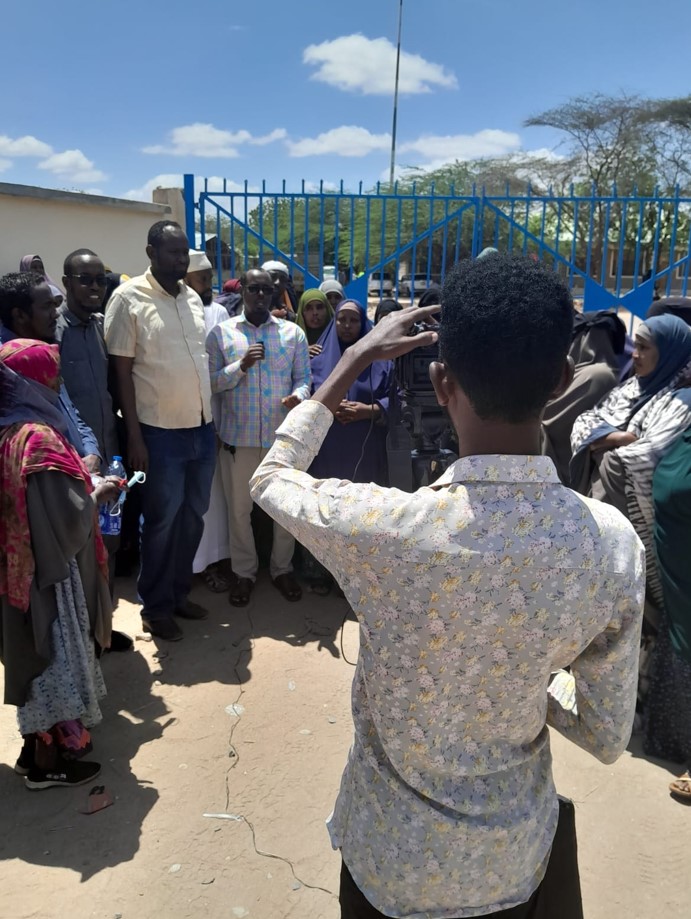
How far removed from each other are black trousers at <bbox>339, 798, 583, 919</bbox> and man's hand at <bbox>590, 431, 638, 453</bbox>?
2.04m

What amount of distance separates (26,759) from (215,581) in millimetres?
1711

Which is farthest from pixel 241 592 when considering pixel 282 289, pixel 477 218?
pixel 477 218

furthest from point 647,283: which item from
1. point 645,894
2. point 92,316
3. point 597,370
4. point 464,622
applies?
point 464,622

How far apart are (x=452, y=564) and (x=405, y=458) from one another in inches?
106

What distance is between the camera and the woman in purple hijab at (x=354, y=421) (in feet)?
13.2

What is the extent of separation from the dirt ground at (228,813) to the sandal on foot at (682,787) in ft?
0.15

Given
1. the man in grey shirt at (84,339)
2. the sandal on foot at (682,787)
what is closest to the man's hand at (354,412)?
the man in grey shirt at (84,339)

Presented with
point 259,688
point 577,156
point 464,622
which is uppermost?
point 577,156

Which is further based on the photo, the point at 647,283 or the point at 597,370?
the point at 647,283

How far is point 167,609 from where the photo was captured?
368cm

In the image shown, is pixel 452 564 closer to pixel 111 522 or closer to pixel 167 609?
pixel 111 522

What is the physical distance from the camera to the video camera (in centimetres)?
312

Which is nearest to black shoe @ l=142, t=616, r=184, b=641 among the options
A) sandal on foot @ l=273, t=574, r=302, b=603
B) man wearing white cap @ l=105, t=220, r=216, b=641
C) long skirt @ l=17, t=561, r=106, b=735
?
man wearing white cap @ l=105, t=220, r=216, b=641

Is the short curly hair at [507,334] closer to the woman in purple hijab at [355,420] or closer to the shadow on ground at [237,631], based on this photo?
the shadow on ground at [237,631]
